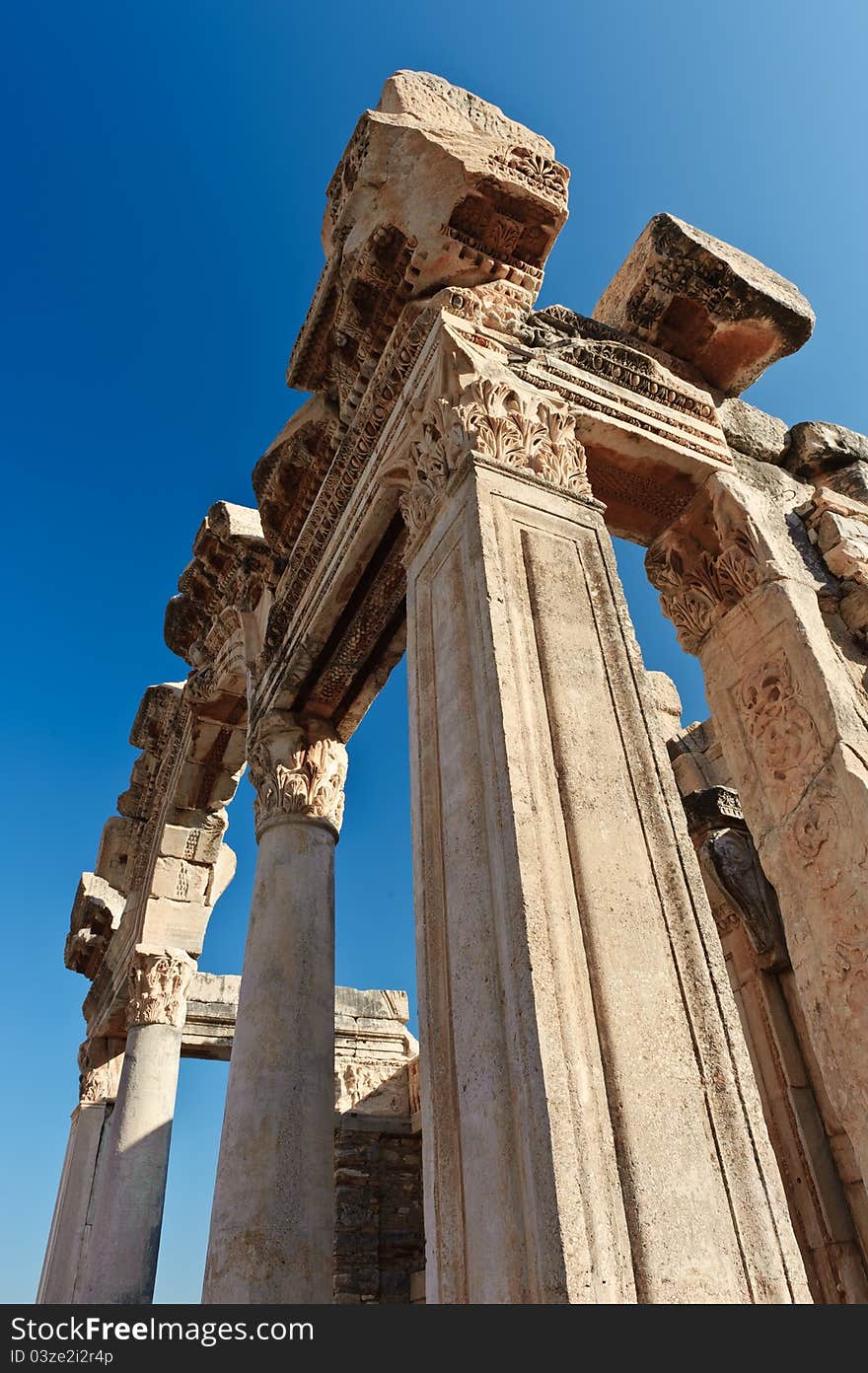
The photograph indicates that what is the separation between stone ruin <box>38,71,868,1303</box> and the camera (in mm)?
2232

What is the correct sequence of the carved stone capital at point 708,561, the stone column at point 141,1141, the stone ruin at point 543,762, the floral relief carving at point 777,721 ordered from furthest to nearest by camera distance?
the stone column at point 141,1141 → the carved stone capital at point 708,561 → the floral relief carving at point 777,721 → the stone ruin at point 543,762

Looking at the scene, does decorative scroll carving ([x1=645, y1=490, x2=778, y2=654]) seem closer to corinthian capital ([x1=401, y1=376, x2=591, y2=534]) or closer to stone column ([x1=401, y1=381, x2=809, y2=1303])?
corinthian capital ([x1=401, y1=376, x2=591, y2=534])

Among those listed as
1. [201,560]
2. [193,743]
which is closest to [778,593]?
[201,560]

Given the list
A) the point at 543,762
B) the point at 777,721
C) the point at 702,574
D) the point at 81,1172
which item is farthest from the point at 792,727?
the point at 81,1172

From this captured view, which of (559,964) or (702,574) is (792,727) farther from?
(559,964)

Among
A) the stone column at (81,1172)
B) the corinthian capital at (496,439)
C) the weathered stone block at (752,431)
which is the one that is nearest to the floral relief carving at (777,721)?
the corinthian capital at (496,439)

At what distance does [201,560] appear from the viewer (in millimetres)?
8750

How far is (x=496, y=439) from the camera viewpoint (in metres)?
3.77

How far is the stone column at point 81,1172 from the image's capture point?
8.91 metres

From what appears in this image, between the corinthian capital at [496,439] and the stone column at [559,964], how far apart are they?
8 centimetres

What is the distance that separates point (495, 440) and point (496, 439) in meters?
0.01

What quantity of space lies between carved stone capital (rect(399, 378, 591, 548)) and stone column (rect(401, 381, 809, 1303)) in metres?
0.07

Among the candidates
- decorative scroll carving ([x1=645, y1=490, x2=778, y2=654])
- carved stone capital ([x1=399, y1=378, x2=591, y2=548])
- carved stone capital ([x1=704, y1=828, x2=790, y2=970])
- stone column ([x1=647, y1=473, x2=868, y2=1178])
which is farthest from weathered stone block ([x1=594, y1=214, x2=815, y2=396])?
carved stone capital ([x1=704, y1=828, x2=790, y2=970])

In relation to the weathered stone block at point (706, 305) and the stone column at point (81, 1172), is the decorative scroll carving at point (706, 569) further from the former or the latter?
the stone column at point (81, 1172)
